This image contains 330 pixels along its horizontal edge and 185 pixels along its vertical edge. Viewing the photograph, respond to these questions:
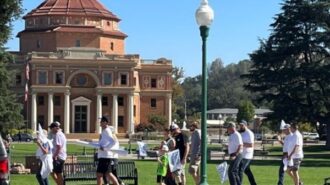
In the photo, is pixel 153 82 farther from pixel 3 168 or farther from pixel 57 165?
pixel 3 168

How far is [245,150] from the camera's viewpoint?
20.6 meters

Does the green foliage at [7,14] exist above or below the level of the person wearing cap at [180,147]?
above

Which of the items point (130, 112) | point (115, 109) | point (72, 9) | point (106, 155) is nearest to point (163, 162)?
point (106, 155)

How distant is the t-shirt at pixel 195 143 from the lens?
2197cm

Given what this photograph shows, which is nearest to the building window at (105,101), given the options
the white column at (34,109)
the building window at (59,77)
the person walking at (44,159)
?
→ the building window at (59,77)

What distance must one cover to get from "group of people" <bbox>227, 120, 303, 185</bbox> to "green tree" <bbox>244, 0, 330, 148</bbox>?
112 ft

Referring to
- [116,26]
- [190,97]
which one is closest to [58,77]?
[116,26]

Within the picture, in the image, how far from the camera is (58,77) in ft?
373

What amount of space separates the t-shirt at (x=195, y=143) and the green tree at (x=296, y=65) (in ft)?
113

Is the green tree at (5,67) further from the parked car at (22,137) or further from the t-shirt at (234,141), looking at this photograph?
the parked car at (22,137)

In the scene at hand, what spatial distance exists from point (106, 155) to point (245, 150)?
3506 mm

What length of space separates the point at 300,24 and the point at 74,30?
61.8m

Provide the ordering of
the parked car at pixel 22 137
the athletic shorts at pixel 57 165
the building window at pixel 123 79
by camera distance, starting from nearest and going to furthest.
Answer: the athletic shorts at pixel 57 165, the parked car at pixel 22 137, the building window at pixel 123 79

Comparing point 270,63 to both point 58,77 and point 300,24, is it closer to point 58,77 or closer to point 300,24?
point 300,24
